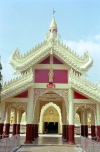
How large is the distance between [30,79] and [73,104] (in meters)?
3.83

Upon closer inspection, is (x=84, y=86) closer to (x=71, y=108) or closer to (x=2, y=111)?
(x=71, y=108)

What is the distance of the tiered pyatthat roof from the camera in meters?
15.7

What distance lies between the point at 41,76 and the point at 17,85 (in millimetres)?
2243

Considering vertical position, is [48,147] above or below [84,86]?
below

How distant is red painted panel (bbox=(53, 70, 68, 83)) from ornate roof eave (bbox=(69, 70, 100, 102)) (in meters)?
0.82

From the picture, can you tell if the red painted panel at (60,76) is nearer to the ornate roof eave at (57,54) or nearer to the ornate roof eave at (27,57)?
the ornate roof eave at (57,54)

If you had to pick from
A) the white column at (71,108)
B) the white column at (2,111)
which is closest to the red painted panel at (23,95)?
the white column at (2,111)

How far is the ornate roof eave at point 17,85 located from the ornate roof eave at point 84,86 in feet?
10.2

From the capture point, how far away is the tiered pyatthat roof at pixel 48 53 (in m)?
15.7

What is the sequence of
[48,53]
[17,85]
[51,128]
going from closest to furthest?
[17,85]
[48,53]
[51,128]

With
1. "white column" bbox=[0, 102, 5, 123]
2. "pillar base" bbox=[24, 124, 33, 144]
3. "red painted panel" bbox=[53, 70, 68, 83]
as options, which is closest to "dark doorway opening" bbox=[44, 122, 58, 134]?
"pillar base" bbox=[24, 124, 33, 144]

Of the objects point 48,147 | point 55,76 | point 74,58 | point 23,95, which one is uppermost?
point 74,58

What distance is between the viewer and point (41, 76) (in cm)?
1608

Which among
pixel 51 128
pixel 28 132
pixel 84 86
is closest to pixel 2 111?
pixel 28 132
